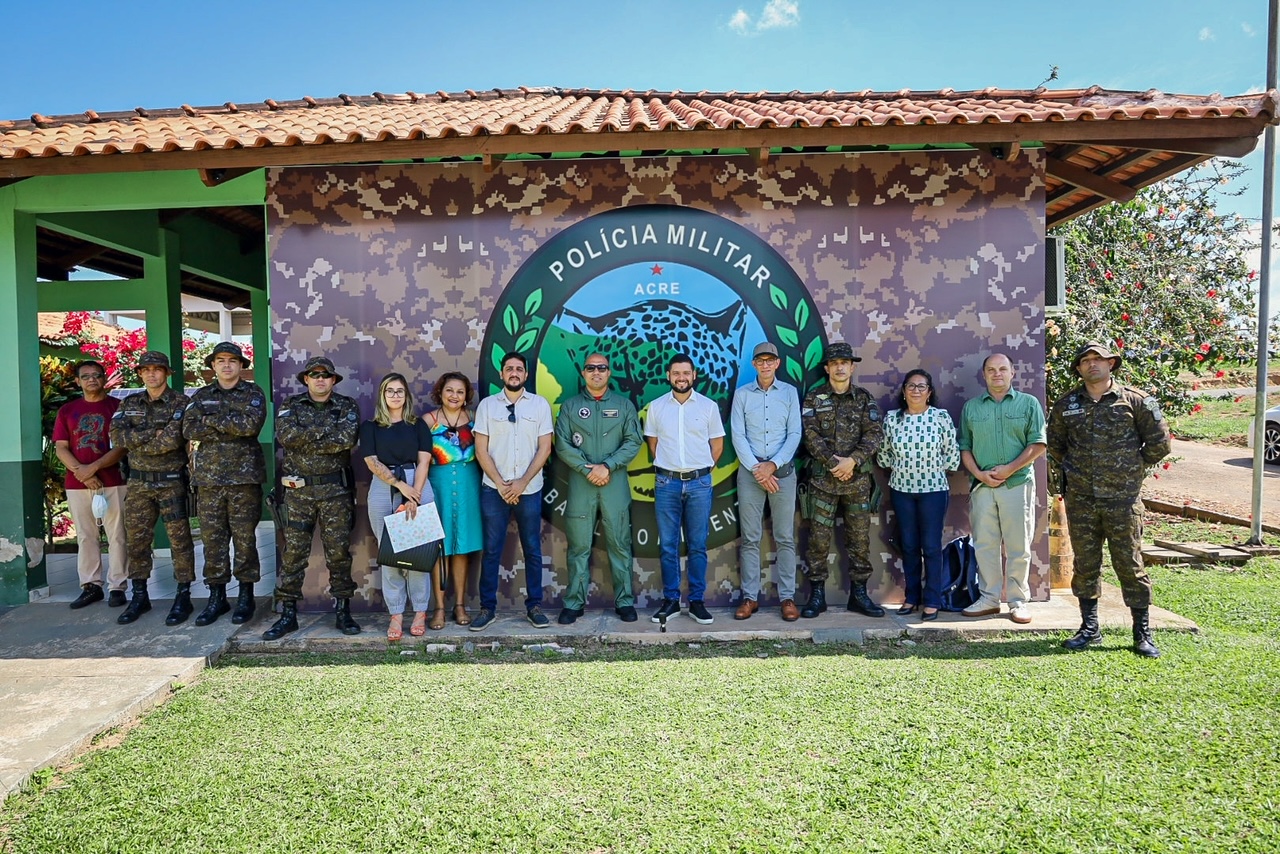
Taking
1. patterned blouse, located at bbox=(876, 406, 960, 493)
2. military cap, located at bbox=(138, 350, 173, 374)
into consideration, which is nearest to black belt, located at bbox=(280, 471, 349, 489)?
military cap, located at bbox=(138, 350, 173, 374)

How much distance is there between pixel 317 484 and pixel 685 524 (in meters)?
2.43

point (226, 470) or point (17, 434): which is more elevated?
point (17, 434)

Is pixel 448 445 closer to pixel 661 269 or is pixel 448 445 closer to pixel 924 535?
pixel 661 269

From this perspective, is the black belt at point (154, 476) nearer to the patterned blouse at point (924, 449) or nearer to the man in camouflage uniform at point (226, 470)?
the man in camouflage uniform at point (226, 470)

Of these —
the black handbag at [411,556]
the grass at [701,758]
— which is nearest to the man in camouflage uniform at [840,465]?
the grass at [701,758]

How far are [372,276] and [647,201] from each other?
80.7 inches

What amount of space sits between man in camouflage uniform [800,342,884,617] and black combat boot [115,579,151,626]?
181 inches

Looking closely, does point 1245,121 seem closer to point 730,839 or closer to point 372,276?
point 730,839

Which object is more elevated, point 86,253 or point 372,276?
point 86,253

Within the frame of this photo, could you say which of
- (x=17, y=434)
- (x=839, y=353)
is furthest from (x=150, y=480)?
(x=839, y=353)

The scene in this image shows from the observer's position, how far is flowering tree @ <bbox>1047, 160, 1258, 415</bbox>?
835cm

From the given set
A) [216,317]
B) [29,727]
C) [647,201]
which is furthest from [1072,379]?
[216,317]

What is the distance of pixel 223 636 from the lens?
4.98 meters

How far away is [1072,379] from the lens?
7996 mm
